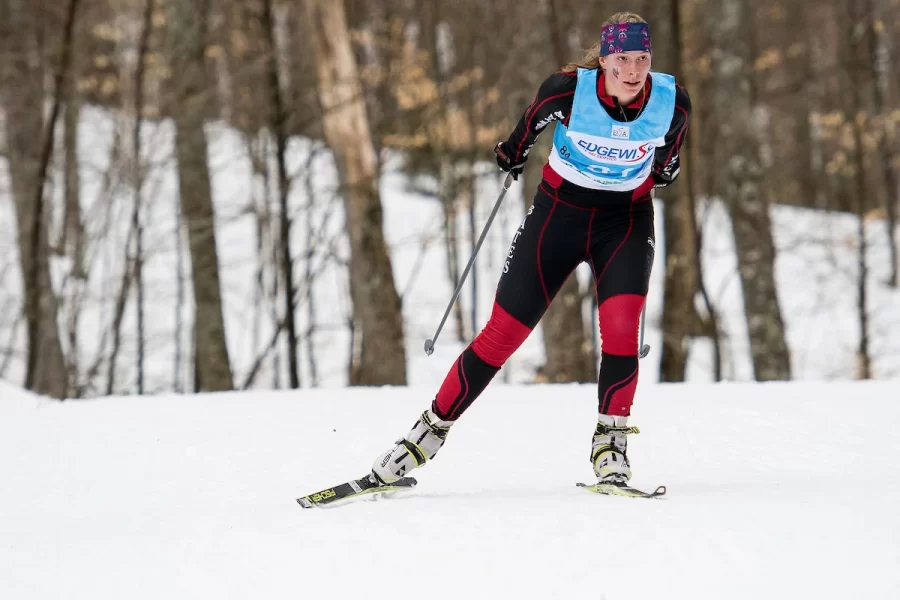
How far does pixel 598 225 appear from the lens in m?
3.67

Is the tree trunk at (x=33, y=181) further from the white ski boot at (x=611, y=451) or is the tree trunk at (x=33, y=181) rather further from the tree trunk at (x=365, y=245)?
the white ski boot at (x=611, y=451)

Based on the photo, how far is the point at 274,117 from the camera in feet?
32.3

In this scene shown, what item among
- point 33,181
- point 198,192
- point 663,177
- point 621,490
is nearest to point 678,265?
point 198,192

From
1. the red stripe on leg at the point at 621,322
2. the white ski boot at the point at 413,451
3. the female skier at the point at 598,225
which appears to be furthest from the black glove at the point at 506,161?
the white ski boot at the point at 413,451

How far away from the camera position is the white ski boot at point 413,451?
3.71m

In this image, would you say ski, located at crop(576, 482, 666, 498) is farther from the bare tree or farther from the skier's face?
the bare tree

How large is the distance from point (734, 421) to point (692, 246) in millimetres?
4337

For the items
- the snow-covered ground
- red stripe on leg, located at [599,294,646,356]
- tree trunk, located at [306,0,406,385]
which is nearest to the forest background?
tree trunk, located at [306,0,406,385]

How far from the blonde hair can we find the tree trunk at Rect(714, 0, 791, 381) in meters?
6.68

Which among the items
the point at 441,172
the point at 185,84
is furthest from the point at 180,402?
the point at 441,172

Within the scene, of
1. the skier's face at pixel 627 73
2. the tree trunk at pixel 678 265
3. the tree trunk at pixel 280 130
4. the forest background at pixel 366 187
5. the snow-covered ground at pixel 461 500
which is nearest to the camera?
the snow-covered ground at pixel 461 500

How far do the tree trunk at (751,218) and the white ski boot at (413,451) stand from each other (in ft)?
23.0

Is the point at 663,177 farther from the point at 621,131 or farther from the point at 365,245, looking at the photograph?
the point at 365,245

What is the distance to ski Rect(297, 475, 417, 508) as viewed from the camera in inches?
141
